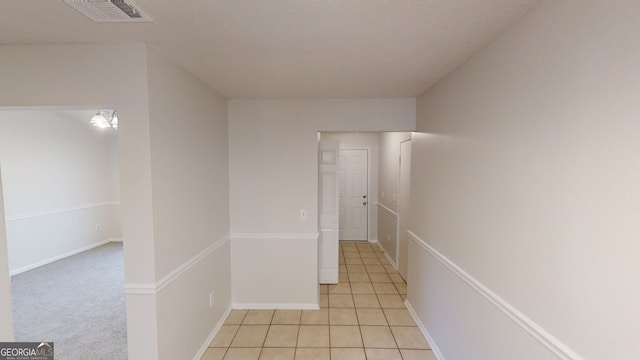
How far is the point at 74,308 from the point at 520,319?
14.2ft

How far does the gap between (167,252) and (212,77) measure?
4.84 feet

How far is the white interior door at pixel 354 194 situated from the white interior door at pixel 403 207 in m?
1.73

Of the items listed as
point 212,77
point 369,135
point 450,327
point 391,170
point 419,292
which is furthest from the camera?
point 369,135

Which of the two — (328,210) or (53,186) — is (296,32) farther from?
(53,186)

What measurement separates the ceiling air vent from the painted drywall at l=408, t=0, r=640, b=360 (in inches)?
76.4

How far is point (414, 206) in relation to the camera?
2988 millimetres

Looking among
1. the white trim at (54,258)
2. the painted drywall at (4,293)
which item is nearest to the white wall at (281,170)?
the painted drywall at (4,293)

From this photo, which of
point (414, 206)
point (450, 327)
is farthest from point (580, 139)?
point (414, 206)

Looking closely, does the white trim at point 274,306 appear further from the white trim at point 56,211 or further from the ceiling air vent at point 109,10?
the white trim at point 56,211

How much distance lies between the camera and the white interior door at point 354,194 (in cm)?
594

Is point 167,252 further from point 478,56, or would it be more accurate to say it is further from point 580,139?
point 478,56

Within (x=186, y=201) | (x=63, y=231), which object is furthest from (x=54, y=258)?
(x=186, y=201)

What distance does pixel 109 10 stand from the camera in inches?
51.9

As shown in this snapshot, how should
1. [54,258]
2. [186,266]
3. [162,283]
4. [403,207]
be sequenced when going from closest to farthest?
[162,283] → [186,266] → [403,207] → [54,258]
